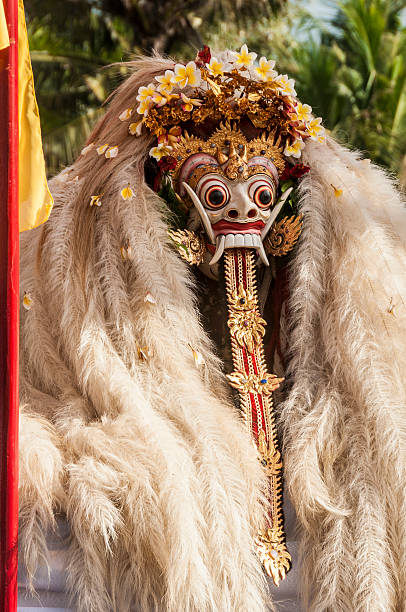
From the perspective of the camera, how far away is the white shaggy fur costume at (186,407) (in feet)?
8.01

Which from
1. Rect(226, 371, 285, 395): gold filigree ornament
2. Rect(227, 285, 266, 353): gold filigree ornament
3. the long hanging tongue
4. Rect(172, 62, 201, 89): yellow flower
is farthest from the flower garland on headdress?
Rect(226, 371, 285, 395): gold filigree ornament

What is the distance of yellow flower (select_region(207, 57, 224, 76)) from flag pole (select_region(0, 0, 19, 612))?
1013 millimetres

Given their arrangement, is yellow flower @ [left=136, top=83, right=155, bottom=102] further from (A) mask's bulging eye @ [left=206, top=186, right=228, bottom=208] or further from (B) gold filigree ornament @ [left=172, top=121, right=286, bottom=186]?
(A) mask's bulging eye @ [left=206, top=186, right=228, bottom=208]

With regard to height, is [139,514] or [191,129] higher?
[191,129]

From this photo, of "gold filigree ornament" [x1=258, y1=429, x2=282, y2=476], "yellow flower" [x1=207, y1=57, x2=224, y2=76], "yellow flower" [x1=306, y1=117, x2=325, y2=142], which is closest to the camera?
"gold filigree ornament" [x1=258, y1=429, x2=282, y2=476]

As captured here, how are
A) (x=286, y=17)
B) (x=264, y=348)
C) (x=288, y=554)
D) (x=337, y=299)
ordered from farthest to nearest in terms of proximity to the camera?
(x=286, y=17) → (x=264, y=348) → (x=337, y=299) → (x=288, y=554)

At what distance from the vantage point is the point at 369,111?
1088cm

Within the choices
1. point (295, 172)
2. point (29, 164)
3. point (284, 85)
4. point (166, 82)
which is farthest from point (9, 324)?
point (284, 85)

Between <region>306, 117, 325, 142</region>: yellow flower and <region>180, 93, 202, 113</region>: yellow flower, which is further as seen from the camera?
<region>306, 117, 325, 142</region>: yellow flower

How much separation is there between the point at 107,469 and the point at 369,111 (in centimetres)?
915

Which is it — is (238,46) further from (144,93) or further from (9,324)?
(9,324)

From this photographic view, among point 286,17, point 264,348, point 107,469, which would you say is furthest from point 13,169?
point 286,17

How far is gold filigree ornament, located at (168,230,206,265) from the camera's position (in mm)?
3059

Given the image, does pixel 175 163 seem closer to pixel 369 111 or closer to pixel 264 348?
pixel 264 348
